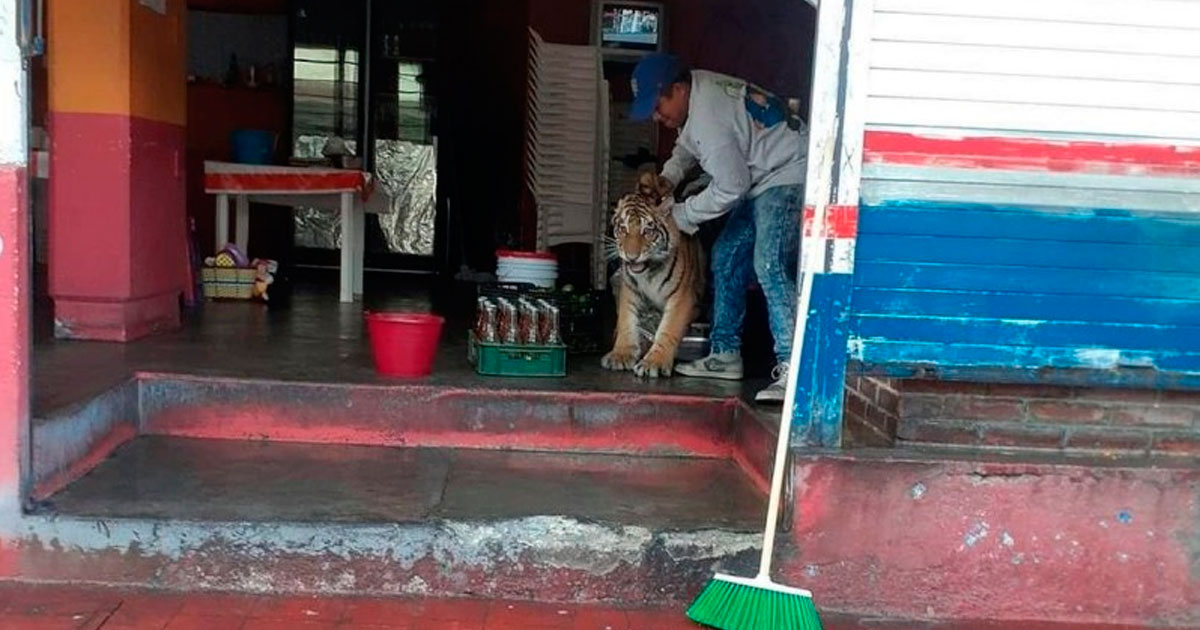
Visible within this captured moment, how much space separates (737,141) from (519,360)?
1317 millimetres

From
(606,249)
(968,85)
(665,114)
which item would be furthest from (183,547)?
(606,249)

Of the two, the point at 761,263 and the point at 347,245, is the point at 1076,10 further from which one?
the point at 347,245

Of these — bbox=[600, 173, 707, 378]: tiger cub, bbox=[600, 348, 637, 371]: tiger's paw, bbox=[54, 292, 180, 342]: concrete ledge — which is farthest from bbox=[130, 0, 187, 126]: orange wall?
bbox=[600, 348, 637, 371]: tiger's paw

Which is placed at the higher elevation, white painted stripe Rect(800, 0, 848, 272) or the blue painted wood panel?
white painted stripe Rect(800, 0, 848, 272)

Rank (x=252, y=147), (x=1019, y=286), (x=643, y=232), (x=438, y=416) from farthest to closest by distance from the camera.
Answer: (x=252, y=147), (x=643, y=232), (x=438, y=416), (x=1019, y=286)

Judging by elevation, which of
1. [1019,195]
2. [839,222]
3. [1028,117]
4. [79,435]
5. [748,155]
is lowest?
[79,435]

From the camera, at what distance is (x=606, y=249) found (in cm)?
704

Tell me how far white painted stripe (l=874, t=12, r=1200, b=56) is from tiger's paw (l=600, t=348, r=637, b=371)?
2.00 metres

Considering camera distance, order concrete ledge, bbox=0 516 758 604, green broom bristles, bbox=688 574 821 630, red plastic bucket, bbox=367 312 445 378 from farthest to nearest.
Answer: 1. red plastic bucket, bbox=367 312 445 378
2. concrete ledge, bbox=0 516 758 604
3. green broom bristles, bbox=688 574 821 630

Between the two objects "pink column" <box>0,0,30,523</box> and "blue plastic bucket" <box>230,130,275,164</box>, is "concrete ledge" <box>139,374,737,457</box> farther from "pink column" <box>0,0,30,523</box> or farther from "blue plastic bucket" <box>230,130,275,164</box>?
"blue plastic bucket" <box>230,130,275,164</box>

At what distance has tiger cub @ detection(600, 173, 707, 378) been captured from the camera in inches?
187

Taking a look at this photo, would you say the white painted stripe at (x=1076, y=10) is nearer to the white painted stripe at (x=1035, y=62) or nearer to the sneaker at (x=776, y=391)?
the white painted stripe at (x=1035, y=62)

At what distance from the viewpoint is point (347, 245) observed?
281 inches

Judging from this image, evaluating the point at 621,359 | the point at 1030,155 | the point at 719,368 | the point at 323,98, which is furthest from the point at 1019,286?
the point at 323,98
